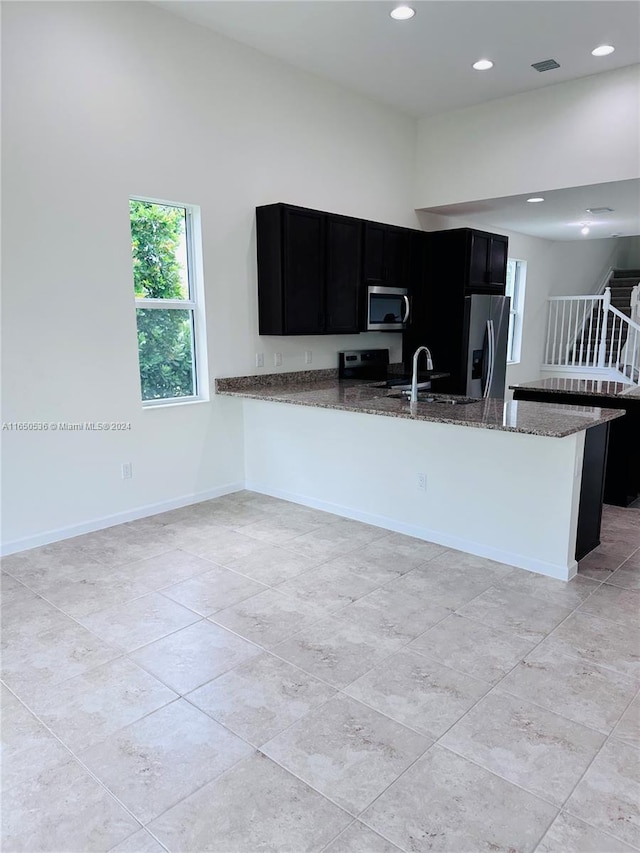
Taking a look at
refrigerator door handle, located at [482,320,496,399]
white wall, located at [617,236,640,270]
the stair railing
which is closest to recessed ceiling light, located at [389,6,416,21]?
refrigerator door handle, located at [482,320,496,399]

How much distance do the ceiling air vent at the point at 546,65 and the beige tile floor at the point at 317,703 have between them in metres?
3.72

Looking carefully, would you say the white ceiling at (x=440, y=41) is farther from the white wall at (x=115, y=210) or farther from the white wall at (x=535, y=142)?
the white wall at (x=115, y=210)

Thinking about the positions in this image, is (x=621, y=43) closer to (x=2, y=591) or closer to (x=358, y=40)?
(x=358, y=40)

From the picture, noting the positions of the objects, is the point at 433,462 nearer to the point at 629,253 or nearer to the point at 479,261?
the point at 479,261

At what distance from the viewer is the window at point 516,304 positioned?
8.11 m

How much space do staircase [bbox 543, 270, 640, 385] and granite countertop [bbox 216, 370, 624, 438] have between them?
15.2 ft

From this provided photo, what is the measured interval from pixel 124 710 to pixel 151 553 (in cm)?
146

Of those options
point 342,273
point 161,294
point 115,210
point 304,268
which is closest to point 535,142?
point 342,273

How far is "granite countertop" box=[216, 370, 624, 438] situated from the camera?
302 cm

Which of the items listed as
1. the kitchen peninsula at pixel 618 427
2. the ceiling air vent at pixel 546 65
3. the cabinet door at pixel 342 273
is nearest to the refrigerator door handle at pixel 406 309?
the cabinet door at pixel 342 273

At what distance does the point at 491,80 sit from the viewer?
15.6ft

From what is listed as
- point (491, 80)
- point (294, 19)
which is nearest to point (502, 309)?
point (491, 80)

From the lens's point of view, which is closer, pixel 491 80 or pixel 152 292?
pixel 152 292

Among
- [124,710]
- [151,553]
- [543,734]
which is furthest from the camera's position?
[151,553]
